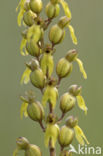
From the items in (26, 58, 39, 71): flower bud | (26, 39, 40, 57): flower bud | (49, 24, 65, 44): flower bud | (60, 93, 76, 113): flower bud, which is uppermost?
(49, 24, 65, 44): flower bud

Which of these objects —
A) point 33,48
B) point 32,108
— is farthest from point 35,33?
point 32,108

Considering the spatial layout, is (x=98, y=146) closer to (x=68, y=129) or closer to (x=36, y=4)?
(x=68, y=129)

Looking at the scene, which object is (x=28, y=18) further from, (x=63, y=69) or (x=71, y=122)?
(x=71, y=122)

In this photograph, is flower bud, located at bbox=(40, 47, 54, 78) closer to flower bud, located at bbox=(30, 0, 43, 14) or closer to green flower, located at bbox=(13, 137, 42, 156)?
flower bud, located at bbox=(30, 0, 43, 14)

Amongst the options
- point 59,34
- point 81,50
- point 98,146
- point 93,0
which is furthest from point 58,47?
point 59,34

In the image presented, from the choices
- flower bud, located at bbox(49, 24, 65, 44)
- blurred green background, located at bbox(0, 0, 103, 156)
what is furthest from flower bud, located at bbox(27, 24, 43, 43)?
blurred green background, located at bbox(0, 0, 103, 156)
